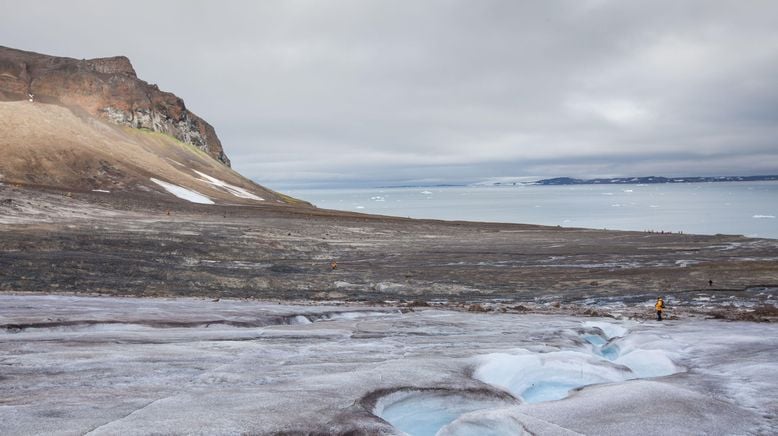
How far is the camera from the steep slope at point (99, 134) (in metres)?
70.6

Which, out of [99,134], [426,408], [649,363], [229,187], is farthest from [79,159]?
[649,363]

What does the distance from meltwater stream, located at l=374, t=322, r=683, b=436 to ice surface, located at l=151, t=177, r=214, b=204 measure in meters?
64.1

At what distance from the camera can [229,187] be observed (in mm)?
103812

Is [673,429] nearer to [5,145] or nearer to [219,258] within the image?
[219,258]

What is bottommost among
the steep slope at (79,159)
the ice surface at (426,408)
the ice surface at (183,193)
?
the ice surface at (426,408)

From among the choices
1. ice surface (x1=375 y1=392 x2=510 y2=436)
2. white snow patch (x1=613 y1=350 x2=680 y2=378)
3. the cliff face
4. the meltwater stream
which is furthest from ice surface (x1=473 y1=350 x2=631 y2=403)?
the cliff face

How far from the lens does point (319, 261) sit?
4044 centimetres

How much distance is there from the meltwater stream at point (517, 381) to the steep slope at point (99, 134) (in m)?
60.6

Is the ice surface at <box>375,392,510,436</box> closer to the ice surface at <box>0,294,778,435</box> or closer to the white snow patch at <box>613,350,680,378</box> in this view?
the ice surface at <box>0,294,778,435</box>

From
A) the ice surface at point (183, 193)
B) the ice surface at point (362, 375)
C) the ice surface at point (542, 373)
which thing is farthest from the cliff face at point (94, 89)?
the ice surface at point (542, 373)

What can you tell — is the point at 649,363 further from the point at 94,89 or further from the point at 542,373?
the point at 94,89

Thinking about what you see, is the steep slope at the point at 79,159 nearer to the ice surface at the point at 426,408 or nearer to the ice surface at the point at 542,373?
the ice surface at the point at 542,373

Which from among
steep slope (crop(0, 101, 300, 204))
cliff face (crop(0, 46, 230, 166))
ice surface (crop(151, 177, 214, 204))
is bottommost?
ice surface (crop(151, 177, 214, 204))

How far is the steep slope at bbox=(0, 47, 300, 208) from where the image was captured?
232 ft
